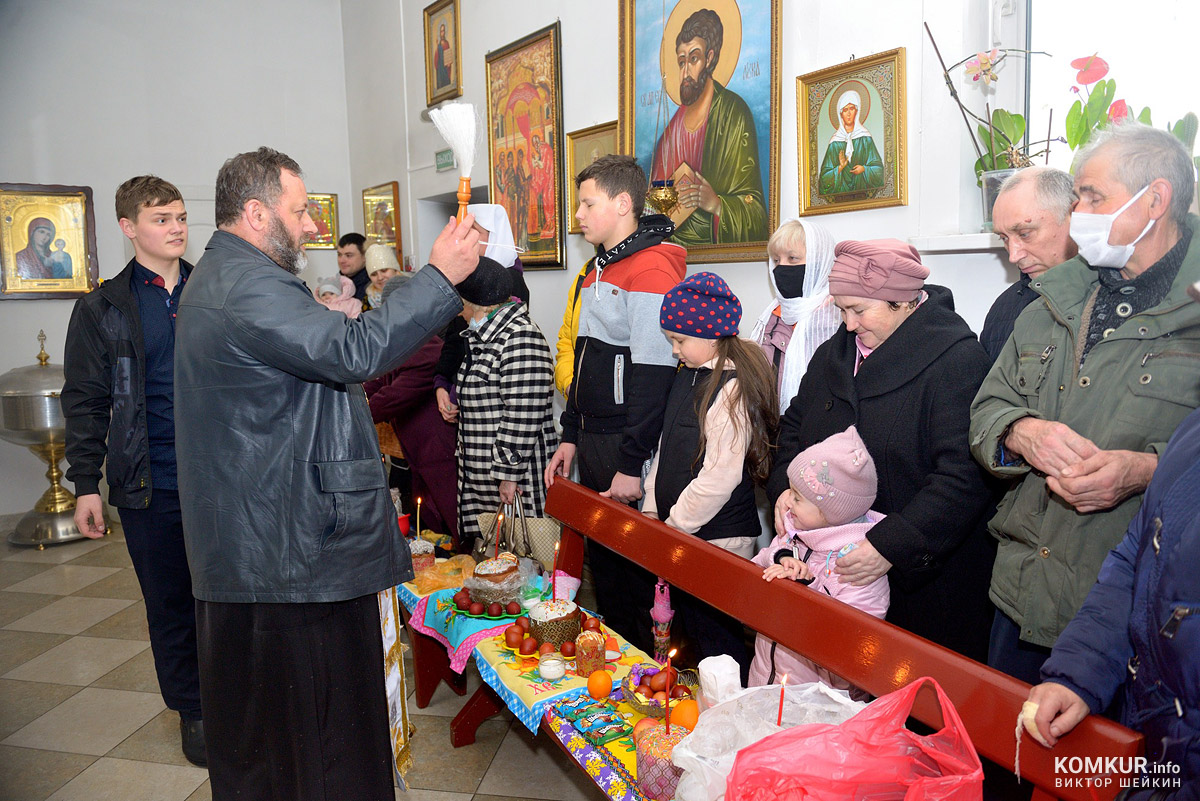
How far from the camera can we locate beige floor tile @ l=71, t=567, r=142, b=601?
16.8 feet

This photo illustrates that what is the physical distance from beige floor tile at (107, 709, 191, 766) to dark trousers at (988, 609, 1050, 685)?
299 centimetres

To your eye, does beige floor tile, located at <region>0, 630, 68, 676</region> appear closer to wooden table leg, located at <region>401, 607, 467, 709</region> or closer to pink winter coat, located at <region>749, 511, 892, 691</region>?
wooden table leg, located at <region>401, 607, 467, 709</region>

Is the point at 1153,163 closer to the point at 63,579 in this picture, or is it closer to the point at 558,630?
the point at 558,630

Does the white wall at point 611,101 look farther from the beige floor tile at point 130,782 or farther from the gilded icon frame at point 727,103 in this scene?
A: the beige floor tile at point 130,782

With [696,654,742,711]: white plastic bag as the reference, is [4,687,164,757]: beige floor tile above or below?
below

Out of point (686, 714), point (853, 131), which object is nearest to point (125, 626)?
point (686, 714)

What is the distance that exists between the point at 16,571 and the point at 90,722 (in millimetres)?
2901

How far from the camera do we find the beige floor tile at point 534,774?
281 centimetres

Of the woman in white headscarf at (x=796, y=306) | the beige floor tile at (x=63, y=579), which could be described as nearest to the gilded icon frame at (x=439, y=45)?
the woman in white headscarf at (x=796, y=306)

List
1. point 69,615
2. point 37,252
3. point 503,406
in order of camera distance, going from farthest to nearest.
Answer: point 37,252 < point 69,615 < point 503,406

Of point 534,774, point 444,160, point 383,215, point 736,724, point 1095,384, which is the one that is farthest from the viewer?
point 383,215

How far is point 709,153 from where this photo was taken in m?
4.15

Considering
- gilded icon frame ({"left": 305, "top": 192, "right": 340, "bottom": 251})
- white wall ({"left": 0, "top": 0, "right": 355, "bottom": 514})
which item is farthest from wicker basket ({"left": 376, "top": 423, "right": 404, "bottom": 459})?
gilded icon frame ({"left": 305, "top": 192, "right": 340, "bottom": 251})

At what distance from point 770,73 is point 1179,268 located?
2.44 meters
